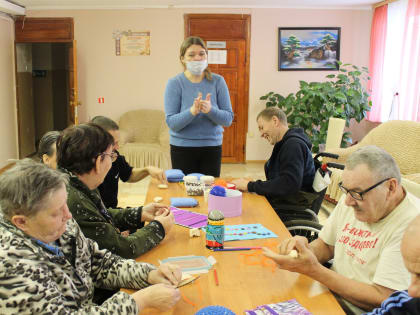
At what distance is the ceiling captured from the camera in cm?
616

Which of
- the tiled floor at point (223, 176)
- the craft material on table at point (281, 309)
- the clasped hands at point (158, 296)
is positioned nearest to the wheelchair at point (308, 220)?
the craft material on table at point (281, 309)

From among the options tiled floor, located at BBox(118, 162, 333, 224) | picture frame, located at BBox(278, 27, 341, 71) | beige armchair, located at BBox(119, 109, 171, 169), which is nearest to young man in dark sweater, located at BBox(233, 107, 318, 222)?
tiled floor, located at BBox(118, 162, 333, 224)

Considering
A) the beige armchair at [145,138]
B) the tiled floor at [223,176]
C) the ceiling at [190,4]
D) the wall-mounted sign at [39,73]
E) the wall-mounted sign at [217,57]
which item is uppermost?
the ceiling at [190,4]

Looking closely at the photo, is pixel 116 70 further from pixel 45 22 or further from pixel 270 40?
pixel 270 40

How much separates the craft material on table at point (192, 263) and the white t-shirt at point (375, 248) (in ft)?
1.66

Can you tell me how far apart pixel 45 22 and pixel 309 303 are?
6321 millimetres

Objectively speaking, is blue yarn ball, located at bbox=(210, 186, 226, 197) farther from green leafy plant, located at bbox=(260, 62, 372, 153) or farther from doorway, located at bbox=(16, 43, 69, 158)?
doorway, located at bbox=(16, 43, 69, 158)

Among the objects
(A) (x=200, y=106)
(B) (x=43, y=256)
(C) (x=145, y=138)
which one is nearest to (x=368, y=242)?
(B) (x=43, y=256)

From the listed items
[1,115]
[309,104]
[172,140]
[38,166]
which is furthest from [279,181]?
[1,115]

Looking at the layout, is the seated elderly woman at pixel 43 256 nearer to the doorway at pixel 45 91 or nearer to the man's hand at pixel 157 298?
the man's hand at pixel 157 298

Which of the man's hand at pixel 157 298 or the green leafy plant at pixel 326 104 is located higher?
the green leafy plant at pixel 326 104

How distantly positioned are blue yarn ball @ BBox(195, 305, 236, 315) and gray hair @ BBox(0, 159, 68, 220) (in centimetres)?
52

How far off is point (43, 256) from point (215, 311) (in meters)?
0.48

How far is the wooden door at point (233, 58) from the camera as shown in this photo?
6527mm
